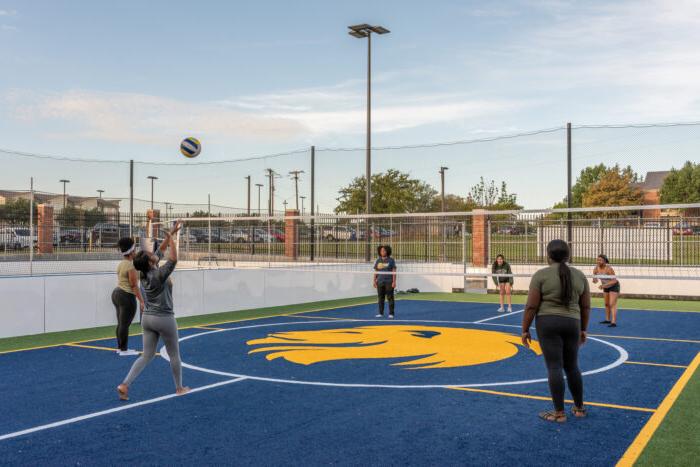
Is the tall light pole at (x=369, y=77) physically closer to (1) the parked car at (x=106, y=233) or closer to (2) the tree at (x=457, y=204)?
(1) the parked car at (x=106, y=233)

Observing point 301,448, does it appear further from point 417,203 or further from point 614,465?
point 417,203

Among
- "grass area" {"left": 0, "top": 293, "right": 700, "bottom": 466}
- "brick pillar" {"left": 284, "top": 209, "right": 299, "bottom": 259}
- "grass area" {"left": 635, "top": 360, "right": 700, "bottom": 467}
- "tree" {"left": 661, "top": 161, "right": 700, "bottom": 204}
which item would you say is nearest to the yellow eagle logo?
"grass area" {"left": 0, "top": 293, "right": 700, "bottom": 466}

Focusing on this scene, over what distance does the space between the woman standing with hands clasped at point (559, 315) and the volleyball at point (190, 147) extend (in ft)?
40.0

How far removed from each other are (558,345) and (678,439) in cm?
140

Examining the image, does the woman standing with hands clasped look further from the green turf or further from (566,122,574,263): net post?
(566,122,574,263): net post

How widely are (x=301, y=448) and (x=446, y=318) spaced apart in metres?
11.1

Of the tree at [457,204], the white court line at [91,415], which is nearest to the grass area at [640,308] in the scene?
the white court line at [91,415]

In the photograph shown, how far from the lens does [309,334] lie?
13508 millimetres

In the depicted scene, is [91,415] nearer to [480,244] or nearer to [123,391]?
[123,391]

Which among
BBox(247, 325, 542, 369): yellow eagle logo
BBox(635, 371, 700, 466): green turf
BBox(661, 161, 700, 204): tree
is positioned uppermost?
BBox(661, 161, 700, 204): tree

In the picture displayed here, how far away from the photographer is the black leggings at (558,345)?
6.68m

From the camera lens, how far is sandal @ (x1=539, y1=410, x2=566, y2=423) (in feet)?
22.1

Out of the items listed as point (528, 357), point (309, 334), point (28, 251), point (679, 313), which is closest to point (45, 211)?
point (28, 251)

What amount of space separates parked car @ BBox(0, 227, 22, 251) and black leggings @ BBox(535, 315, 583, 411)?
14.6 meters
